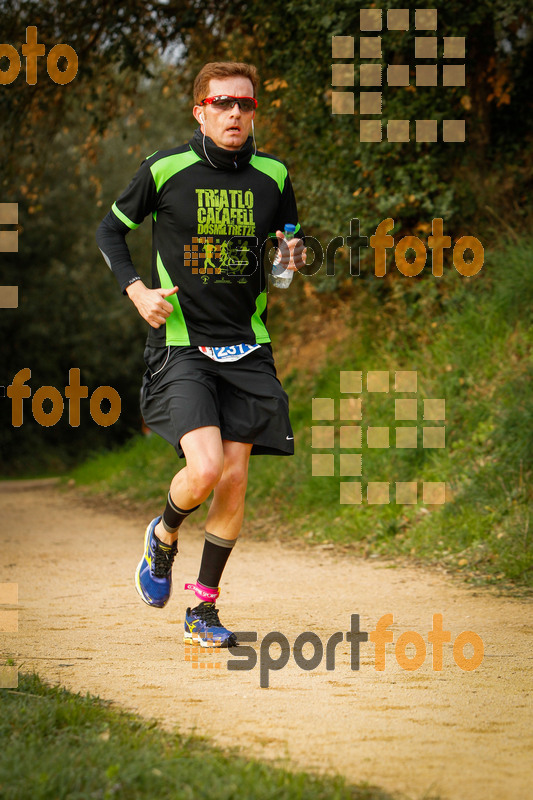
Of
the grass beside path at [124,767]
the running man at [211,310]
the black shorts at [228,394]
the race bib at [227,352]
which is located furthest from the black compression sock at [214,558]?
the grass beside path at [124,767]

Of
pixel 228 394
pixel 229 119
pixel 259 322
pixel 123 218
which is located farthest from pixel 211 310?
pixel 229 119

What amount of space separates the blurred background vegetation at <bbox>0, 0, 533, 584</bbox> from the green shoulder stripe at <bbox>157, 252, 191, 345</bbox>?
3047 mm

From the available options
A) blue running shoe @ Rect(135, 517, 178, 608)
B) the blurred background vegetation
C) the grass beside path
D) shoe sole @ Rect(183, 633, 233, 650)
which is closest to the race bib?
blue running shoe @ Rect(135, 517, 178, 608)

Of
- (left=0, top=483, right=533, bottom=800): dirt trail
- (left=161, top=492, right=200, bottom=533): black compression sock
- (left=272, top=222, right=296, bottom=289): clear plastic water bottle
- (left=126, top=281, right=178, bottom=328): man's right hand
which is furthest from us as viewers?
(left=272, top=222, right=296, bottom=289): clear plastic water bottle

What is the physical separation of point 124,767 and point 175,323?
2.27 meters

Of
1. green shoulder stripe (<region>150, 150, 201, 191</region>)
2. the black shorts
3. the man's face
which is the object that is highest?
the man's face

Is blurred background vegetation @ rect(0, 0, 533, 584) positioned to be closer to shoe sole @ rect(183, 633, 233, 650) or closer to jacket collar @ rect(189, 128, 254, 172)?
shoe sole @ rect(183, 633, 233, 650)

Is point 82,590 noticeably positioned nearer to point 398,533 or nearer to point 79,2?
point 398,533

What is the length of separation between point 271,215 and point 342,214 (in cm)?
574

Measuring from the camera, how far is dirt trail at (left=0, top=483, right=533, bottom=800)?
2.93 meters

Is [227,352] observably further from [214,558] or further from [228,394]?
[214,558]

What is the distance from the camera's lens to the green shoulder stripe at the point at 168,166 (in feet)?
14.6

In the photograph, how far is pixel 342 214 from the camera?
10188 mm

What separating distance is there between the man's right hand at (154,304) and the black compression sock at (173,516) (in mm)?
857
